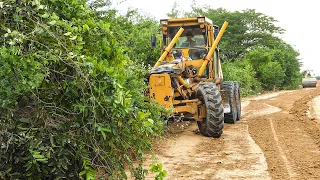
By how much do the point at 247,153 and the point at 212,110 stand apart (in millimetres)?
1629

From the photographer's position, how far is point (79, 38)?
4.39m

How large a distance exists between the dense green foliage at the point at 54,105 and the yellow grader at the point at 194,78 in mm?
4751

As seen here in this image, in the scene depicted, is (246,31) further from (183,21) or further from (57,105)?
(57,105)

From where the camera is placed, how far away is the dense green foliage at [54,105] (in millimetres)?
4035

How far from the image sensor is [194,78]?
1102 cm

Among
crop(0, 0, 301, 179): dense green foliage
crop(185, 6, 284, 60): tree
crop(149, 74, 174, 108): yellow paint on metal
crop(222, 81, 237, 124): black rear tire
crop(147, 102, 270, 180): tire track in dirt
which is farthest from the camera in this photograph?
crop(185, 6, 284, 60): tree

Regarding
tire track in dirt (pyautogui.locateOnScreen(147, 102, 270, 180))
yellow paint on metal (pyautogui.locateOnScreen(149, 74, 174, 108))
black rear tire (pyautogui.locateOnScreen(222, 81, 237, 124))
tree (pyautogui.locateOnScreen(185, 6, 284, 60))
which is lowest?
tire track in dirt (pyautogui.locateOnScreen(147, 102, 270, 180))

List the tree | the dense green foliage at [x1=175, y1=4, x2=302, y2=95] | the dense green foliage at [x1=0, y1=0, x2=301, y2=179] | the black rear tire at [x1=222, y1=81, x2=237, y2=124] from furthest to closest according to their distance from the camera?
the tree → the dense green foliage at [x1=175, y1=4, x2=302, y2=95] → the black rear tire at [x1=222, y1=81, x2=237, y2=124] → the dense green foliage at [x1=0, y1=0, x2=301, y2=179]

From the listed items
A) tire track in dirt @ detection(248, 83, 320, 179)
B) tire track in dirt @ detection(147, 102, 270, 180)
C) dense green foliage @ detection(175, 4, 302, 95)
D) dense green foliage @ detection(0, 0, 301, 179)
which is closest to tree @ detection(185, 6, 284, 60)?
dense green foliage @ detection(175, 4, 302, 95)

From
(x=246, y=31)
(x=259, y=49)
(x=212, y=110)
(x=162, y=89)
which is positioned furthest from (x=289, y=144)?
(x=246, y=31)

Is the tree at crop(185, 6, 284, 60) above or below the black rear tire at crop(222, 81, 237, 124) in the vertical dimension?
above

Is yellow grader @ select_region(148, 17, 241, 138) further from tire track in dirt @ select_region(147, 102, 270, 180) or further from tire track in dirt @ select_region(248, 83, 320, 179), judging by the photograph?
tire track in dirt @ select_region(248, 83, 320, 179)

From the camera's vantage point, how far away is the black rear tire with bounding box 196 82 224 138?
9.40 meters

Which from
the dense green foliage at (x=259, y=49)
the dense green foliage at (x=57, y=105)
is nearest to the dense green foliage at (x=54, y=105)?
the dense green foliage at (x=57, y=105)
